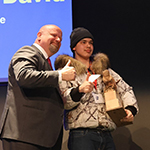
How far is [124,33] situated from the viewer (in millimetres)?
3254

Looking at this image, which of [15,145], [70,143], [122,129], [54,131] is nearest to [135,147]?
[122,129]

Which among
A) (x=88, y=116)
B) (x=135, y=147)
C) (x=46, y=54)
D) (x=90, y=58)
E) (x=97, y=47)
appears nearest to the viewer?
(x=46, y=54)

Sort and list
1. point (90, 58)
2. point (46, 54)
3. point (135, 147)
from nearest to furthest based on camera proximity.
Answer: point (46, 54)
point (90, 58)
point (135, 147)

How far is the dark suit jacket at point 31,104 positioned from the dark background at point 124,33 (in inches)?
63.4

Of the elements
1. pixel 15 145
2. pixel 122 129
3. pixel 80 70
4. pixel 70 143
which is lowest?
pixel 122 129

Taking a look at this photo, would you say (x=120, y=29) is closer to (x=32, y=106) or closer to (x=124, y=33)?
(x=124, y=33)

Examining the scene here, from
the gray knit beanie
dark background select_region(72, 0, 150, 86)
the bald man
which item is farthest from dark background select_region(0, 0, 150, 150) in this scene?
the bald man

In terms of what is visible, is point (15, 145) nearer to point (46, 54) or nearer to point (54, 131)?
point (54, 131)

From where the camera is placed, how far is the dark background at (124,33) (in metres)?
3.17

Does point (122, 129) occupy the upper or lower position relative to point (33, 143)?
lower

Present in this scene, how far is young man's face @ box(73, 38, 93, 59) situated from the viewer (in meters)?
2.43

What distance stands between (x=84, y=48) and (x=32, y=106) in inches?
37.9

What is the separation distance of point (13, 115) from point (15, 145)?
0.18 m

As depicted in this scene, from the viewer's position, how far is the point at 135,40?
128 inches
